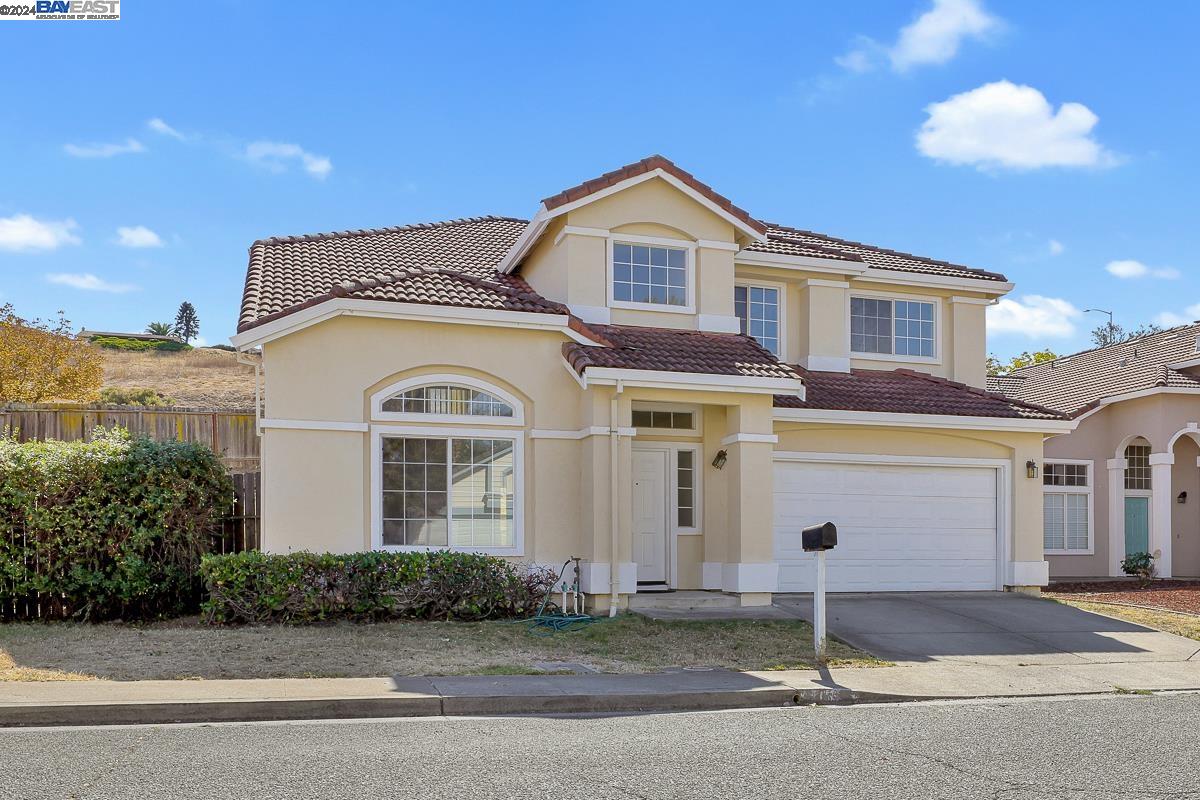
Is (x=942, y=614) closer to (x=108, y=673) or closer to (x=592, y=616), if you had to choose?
(x=592, y=616)

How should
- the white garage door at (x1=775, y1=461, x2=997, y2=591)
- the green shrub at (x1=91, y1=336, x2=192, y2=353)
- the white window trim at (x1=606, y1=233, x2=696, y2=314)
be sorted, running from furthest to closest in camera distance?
the green shrub at (x1=91, y1=336, x2=192, y2=353) → the white garage door at (x1=775, y1=461, x2=997, y2=591) → the white window trim at (x1=606, y1=233, x2=696, y2=314)

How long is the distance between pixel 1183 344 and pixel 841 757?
20.3 m

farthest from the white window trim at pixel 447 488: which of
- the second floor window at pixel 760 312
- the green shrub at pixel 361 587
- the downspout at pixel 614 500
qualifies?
the second floor window at pixel 760 312

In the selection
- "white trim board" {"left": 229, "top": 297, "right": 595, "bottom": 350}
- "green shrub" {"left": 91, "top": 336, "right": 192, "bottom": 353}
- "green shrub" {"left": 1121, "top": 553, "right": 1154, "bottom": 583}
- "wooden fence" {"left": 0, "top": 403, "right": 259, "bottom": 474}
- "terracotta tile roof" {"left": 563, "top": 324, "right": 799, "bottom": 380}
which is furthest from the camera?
"green shrub" {"left": 91, "top": 336, "right": 192, "bottom": 353}

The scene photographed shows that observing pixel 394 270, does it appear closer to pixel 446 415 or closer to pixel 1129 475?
pixel 446 415

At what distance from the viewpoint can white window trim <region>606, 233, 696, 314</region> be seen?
51.6 feet

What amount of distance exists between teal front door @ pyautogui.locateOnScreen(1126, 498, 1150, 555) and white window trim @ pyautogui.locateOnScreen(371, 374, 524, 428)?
14721mm

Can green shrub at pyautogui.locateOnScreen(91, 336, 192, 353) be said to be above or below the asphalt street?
above

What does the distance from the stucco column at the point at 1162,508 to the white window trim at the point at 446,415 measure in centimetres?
1415

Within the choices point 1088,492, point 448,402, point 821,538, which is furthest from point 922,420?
point 1088,492

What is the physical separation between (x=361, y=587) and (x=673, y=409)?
535 centimetres

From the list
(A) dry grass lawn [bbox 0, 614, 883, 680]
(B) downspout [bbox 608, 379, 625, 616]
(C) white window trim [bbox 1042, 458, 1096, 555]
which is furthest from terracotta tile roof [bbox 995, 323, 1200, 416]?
(A) dry grass lawn [bbox 0, 614, 883, 680]

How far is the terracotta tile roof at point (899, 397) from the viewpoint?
654 inches

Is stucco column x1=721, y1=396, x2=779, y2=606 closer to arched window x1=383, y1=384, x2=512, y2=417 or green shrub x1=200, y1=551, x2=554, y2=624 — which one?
green shrub x1=200, y1=551, x2=554, y2=624
